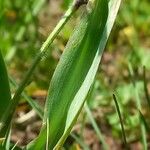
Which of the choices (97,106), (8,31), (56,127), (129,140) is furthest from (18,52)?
(56,127)

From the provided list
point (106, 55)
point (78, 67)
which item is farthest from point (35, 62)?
point (106, 55)

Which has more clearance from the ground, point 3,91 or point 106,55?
point 3,91

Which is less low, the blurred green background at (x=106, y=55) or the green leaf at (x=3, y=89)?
the green leaf at (x=3, y=89)

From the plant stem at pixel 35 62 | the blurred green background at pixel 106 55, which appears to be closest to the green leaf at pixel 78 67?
the plant stem at pixel 35 62

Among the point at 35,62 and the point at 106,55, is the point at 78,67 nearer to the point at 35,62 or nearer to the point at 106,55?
the point at 35,62

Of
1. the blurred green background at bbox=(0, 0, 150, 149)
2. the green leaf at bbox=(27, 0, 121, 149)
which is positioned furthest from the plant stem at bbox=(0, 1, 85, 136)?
the blurred green background at bbox=(0, 0, 150, 149)

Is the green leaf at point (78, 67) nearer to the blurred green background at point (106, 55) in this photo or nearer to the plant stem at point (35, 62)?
the plant stem at point (35, 62)

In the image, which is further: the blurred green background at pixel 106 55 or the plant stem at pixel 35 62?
the blurred green background at pixel 106 55
